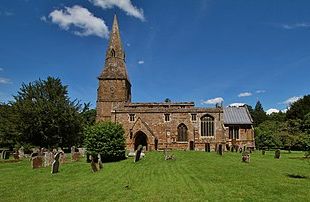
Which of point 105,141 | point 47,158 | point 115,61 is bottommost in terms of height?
point 47,158

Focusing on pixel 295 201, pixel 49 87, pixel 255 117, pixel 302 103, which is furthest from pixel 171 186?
pixel 255 117

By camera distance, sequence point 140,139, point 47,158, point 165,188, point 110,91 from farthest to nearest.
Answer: point 110,91
point 140,139
point 47,158
point 165,188

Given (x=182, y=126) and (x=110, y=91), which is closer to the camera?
(x=182, y=126)

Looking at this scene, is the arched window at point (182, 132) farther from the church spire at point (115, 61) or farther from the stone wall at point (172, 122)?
the church spire at point (115, 61)

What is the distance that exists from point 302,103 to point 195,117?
102ft

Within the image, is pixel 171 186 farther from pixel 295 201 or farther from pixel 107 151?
pixel 107 151

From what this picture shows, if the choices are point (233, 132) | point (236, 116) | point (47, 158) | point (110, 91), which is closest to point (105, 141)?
point (47, 158)

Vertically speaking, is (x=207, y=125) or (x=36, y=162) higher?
(x=207, y=125)

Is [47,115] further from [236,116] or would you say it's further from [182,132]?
[236,116]

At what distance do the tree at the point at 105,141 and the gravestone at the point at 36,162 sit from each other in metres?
4.46

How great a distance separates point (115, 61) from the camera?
53219 millimetres

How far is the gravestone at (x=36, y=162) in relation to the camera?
2162cm

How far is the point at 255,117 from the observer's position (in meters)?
108

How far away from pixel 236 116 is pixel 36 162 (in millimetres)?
35496
